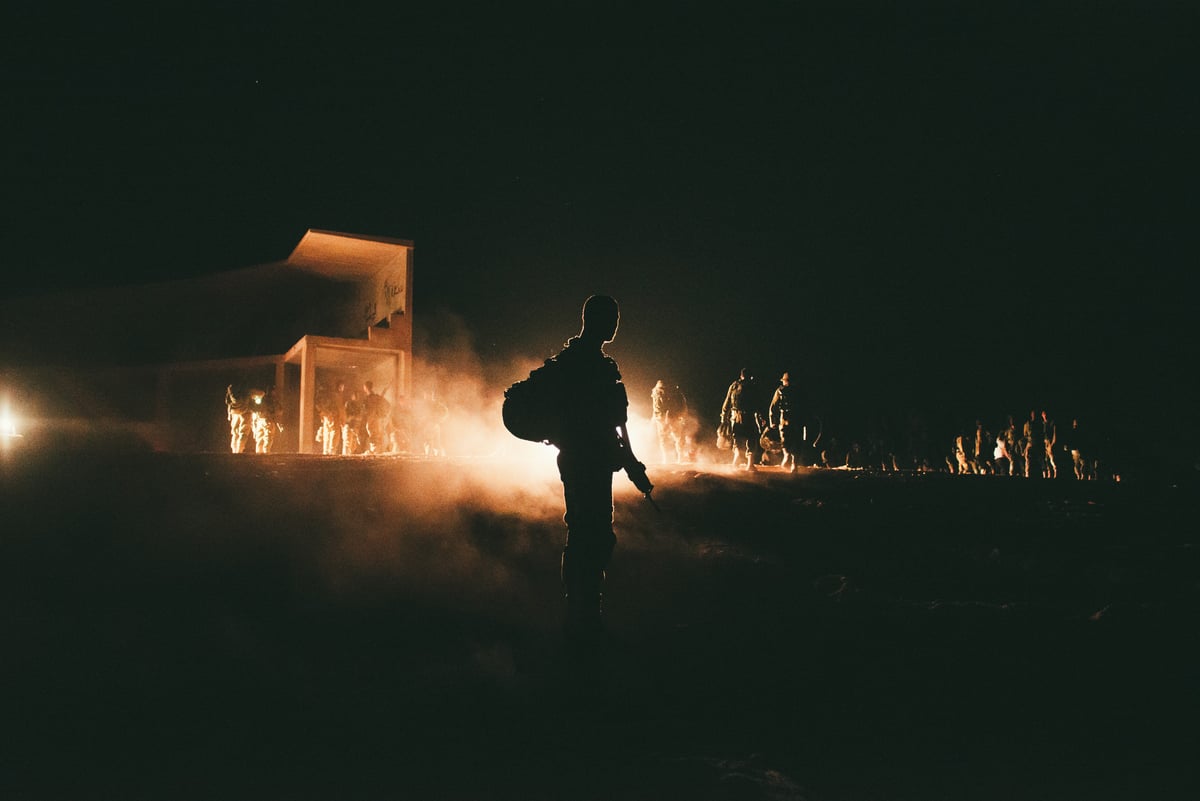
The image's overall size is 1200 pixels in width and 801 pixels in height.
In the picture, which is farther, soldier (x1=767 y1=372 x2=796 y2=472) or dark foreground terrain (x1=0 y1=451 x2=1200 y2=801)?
soldier (x1=767 y1=372 x2=796 y2=472)

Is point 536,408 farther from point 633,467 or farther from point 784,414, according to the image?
point 784,414

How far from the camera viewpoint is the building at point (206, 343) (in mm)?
19766

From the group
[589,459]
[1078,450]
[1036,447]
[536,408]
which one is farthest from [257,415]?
[1078,450]

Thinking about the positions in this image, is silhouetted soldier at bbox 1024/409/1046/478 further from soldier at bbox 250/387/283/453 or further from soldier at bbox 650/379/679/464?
soldier at bbox 250/387/283/453

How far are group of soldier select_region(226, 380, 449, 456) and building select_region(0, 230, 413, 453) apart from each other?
9.09 ft

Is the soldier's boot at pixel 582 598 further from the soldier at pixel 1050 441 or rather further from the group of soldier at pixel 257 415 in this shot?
the soldier at pixel 1050 441

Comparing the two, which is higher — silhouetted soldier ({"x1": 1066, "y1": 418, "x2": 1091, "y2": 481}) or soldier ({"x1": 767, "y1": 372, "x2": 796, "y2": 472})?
soldier ({"x1": 767, "y1": 372, "x2": 796, "y2": 472})

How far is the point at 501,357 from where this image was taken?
72.5 feet

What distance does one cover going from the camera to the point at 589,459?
14.0 ft

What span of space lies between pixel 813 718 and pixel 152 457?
8.96 m

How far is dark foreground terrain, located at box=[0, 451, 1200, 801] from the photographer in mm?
3842

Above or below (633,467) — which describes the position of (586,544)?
below

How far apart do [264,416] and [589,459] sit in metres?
13.2

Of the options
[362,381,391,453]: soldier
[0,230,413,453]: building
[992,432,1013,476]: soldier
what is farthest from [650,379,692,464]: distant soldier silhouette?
[992,432,1013,476]: soldier
